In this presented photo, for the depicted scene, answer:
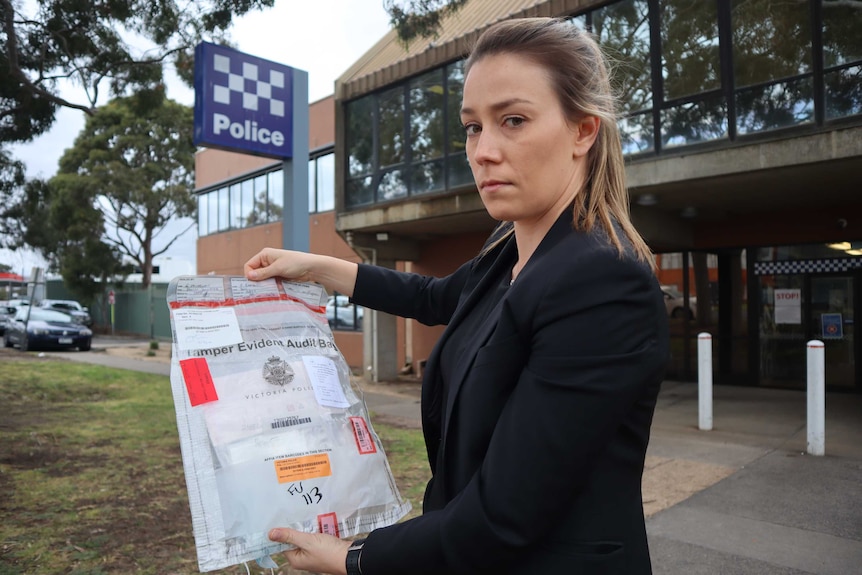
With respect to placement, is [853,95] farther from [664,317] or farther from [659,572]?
[664,317]

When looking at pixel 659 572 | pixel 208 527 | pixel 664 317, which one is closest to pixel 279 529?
pixel 208 527

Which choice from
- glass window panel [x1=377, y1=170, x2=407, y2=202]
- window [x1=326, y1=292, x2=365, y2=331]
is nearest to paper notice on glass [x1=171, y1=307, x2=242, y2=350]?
glass window panel [x1=377, y1=170, x2=407, y2=202]

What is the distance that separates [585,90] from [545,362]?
0.52 meters

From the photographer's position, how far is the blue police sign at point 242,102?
199 inches

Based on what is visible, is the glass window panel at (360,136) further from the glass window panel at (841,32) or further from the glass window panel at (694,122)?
the glass window panel at (841,32)

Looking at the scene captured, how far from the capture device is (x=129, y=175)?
1148 inches

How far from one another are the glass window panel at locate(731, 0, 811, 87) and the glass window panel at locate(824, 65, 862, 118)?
0.39 meters

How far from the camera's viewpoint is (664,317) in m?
1.08

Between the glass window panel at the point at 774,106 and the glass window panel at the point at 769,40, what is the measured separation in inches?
6.6

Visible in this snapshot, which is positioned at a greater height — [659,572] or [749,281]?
[749,281]

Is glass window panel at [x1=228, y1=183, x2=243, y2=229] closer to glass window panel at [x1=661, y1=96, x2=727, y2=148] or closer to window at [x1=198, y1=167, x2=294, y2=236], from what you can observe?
window at [x1=198, y1=167, x2=294, y2=236]

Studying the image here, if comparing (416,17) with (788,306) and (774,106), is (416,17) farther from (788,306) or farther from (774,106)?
(788,306)

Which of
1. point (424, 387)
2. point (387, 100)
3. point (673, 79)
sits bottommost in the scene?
point (424, 387)

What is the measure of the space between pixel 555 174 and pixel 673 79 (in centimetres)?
872
